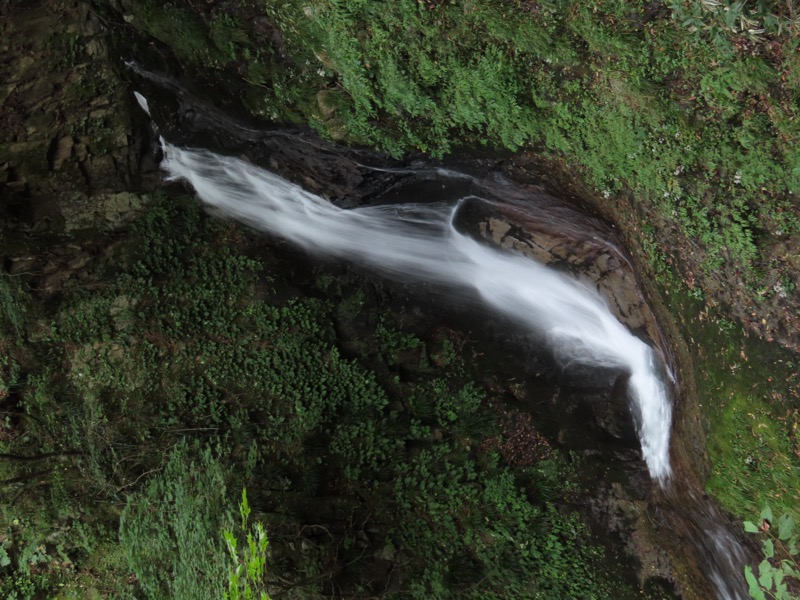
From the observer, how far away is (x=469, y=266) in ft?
25.2

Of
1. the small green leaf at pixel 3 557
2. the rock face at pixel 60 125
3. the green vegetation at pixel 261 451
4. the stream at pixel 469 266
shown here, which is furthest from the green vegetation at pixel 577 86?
the small green leaf at pixel 3 557

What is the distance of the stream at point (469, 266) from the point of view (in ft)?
20.5

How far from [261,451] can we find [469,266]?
3.51 m

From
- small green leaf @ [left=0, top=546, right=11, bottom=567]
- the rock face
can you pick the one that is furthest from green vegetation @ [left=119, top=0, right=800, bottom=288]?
small green leaf @ [left=0, top=546, right=11, bottom=567]

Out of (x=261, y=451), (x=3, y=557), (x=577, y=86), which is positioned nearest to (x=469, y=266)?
(x=577, y=86)

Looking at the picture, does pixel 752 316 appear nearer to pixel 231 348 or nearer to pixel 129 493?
pixel 231 348

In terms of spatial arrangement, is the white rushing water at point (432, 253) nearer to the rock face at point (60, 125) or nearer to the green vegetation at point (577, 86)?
the rock face at point (60, 125)

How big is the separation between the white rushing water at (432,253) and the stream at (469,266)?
0.01 m

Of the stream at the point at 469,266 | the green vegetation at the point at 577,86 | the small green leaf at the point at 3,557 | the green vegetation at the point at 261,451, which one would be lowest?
the small green leaf at the point at 3,557

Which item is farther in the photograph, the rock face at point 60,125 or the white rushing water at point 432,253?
the rock face at point 60,125

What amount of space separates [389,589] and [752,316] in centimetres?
482

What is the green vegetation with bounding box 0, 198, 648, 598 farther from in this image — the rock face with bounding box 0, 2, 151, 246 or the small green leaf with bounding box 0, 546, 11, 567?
the rock face with bounding box 0, 2, 151, 246

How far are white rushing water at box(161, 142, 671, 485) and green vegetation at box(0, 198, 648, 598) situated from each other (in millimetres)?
982

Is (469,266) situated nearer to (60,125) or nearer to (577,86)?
(577,86)
